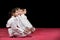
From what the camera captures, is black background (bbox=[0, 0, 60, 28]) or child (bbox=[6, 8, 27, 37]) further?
black background (bbox=[0, 0, 60, 28])

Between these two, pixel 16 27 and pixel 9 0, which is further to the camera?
pixel 9 0

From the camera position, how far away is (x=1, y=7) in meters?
4.76

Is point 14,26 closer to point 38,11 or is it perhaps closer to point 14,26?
point 14,26

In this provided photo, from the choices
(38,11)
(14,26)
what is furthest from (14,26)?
(38,11)

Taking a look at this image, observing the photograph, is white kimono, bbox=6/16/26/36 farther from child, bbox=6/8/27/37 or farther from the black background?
the black background

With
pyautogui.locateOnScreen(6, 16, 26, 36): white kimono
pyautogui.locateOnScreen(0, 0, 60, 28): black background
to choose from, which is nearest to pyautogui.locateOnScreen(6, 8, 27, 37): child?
pyautogui.locateOnScreen(6, 16, 26, 36): white kimono

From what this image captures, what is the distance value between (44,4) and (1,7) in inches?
30.7

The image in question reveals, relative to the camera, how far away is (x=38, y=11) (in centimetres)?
480

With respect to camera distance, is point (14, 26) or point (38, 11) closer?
point (14, 26)

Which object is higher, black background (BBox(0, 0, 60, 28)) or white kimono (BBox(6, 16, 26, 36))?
black background (BBox(0, 0, 60, 28))

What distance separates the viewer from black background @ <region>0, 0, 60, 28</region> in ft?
15.5

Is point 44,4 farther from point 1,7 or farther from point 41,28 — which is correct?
point 1,7

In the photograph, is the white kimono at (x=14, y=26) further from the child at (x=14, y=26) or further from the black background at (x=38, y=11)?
the black background at (x=38, y=11)

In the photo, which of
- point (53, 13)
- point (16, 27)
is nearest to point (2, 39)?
point (16, 27)
